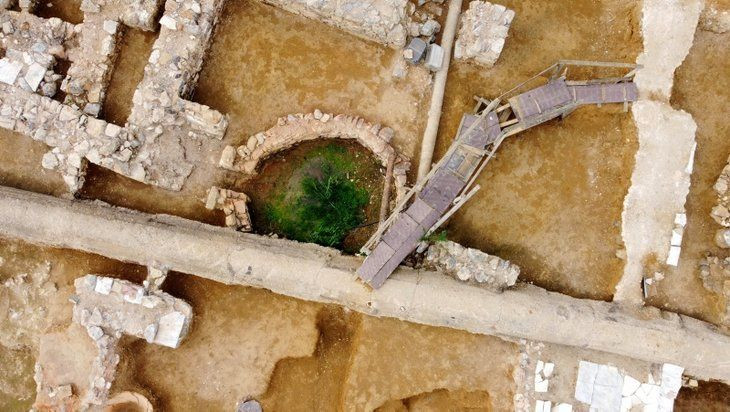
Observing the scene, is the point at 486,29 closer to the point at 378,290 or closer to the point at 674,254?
the point at 378,290

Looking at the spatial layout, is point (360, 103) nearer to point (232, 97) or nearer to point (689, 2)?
point (232, 97)

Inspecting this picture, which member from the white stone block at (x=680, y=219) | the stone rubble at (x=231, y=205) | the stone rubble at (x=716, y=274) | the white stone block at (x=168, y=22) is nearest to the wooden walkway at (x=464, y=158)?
the white stone block at (x=680, y=219)

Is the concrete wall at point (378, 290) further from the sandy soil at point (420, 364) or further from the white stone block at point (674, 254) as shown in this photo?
the white stone block at point (674, 254)

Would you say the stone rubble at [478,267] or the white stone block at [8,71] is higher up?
the white stone block at [8,71]

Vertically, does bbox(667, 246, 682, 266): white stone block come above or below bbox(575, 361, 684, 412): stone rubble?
above

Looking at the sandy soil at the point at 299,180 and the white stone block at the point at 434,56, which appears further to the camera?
the sandy soil at the point at 299,180

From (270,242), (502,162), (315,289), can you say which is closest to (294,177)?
(270,242)

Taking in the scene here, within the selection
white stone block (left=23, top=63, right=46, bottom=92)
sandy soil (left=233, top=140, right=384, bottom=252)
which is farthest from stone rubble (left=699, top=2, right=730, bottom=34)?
white stone block (left=23, top=63, right=46, bottom=92)

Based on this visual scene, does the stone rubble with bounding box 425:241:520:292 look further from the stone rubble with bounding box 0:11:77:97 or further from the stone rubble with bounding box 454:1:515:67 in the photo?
the stone rubble with bounding box 0:11:77:97

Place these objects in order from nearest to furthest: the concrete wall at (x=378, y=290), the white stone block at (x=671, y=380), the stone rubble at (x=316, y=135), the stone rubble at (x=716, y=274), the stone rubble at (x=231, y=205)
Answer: the concrete wall at (x=378, y=290), the white stone block at (x=671, y=380), the stone rubble at (x=716, y=274), the stone rubble at (x=316, y=135), the stone rubble at (x=231, y=205)
